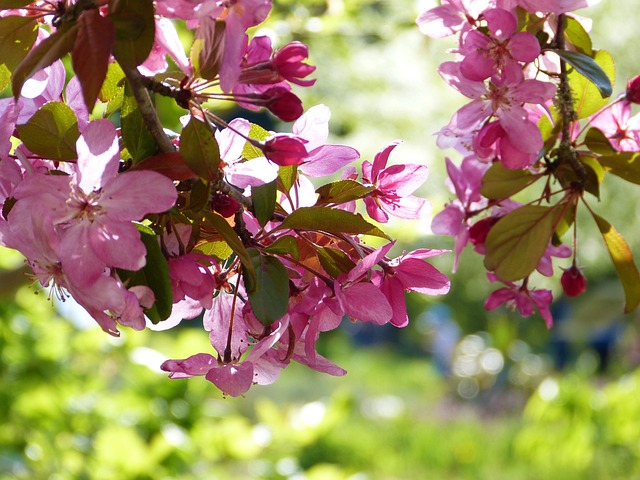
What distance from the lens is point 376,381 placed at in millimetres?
4902

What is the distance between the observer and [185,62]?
32 centimetres

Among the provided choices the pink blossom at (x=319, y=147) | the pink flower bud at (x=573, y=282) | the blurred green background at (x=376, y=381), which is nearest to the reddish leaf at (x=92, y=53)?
the pink blossom at (x=319, y=147)

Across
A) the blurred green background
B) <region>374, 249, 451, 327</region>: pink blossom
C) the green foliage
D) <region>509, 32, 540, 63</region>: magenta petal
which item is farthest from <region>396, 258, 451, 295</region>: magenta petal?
the green foliage

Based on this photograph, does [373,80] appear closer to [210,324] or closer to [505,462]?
[505,462]

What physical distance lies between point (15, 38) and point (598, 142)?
0.28 m

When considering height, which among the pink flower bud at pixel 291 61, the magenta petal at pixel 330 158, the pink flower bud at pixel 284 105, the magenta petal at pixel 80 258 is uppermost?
the pink flower bud at pixel 291 61

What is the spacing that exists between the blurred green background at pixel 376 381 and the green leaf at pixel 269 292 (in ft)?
1.30

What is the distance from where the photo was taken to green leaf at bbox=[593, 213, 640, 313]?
17.3 inches

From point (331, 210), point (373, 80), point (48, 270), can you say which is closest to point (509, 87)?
point (331, 210)

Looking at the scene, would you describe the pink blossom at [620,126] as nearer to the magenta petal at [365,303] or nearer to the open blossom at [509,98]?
the open blossom at [509,98]

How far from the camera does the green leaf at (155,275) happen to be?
0.32m

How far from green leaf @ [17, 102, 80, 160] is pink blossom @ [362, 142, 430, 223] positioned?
0.44 ft

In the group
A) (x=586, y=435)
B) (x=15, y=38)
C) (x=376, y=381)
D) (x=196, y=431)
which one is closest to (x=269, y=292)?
(x=15, y=38)

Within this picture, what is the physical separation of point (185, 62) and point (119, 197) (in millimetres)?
60
